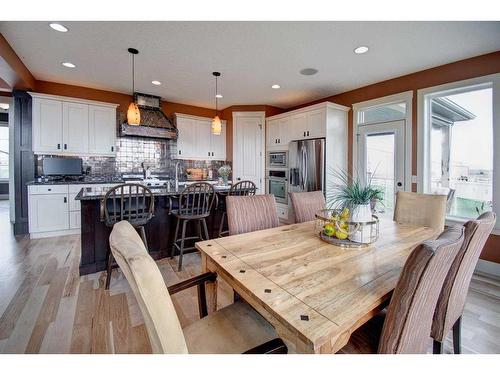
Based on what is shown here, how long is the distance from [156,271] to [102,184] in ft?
13.8

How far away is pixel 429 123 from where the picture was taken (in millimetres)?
3350

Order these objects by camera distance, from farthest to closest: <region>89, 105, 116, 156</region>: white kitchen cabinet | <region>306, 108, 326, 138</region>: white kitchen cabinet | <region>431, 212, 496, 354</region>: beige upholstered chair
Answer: <region>89, 105, 116, 156</region>: white kitchen cabinet < <region>306, 108, 326, 138</region>: white kitchen cabinet < <region>431, 212, 496, 354</region>: beige upholstered chair

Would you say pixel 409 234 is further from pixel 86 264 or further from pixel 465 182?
pixel 86 264

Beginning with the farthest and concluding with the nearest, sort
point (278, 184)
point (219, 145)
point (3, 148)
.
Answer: point (3, 148) < point (219, 145) < point (278, 184)

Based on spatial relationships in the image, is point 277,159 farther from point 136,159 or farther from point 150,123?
point 136,159

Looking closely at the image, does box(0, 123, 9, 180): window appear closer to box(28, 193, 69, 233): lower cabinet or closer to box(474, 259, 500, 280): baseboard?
box(28, 193, 69, 233): lower cabinet

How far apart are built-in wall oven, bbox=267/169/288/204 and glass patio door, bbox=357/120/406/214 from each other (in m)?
1.48

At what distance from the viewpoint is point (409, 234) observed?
173cm

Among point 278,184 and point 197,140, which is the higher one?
point 197,140

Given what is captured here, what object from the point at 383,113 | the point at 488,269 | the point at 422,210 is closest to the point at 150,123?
the point at 383,113

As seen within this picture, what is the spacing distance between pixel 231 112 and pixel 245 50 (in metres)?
2.65

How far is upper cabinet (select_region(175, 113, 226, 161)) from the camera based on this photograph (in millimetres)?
5336

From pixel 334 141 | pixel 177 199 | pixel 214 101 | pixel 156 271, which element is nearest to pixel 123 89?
pixel 214 101

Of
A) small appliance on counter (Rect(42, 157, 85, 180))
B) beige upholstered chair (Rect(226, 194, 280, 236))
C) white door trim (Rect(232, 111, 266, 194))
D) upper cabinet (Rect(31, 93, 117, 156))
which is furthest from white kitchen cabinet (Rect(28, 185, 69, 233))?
beige upholstered chair (Rect(226, 194, 280, 236))
